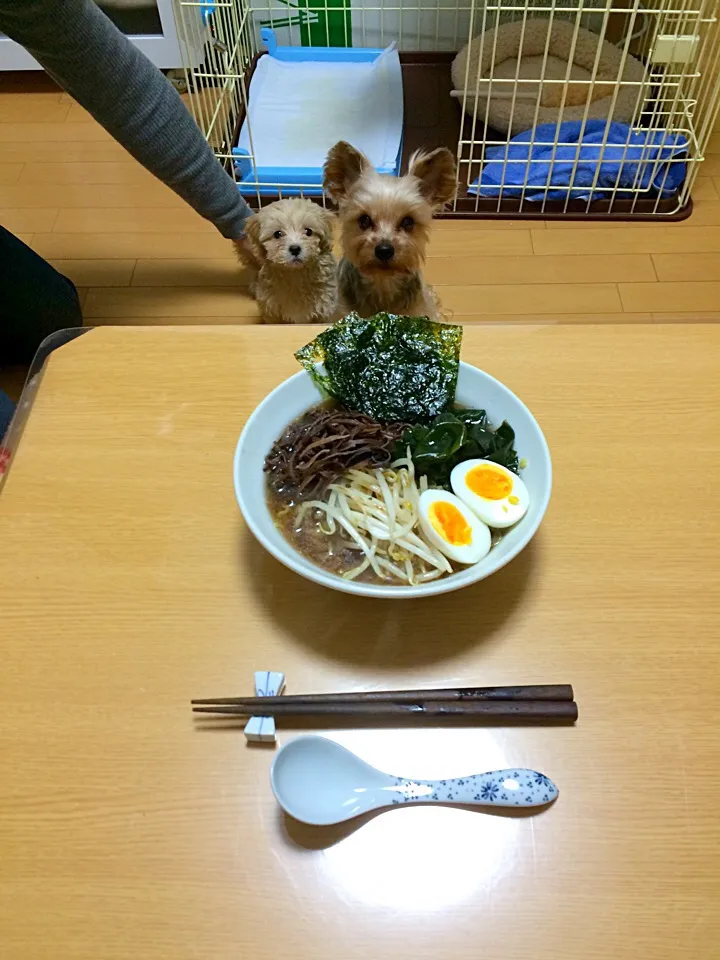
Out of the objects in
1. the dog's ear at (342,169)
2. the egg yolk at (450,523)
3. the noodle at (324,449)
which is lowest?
the dog's ear at (342,169)

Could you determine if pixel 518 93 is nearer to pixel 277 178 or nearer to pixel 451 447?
pixel 277 178

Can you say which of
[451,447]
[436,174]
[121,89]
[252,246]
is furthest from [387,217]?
[451,447]

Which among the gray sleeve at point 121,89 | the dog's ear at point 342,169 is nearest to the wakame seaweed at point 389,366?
the dog's ear at point 342,169

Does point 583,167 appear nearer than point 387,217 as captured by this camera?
No

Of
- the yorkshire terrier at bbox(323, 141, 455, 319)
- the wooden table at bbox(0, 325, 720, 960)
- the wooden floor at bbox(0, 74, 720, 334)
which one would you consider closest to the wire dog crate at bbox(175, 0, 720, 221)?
the wooden floor at bbox(0, 74, 720, 334)

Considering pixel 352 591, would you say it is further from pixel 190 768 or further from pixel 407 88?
pixel 407 88

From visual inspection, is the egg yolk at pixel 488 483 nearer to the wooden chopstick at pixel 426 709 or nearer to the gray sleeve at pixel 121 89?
the wooden chopstick at pixel 426 709

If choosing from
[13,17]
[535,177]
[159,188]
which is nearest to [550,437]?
[13,17]
